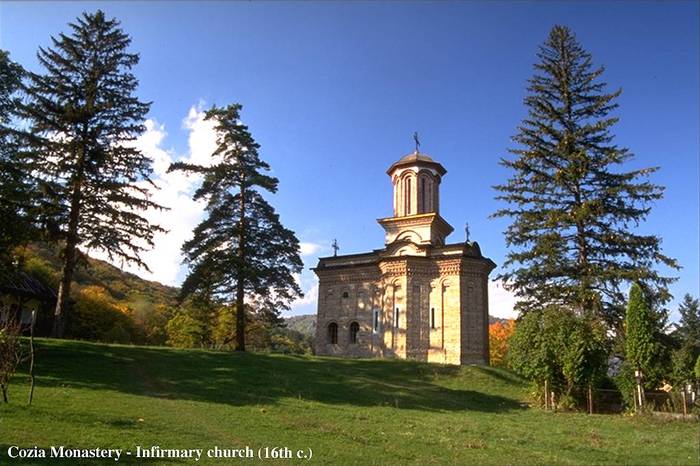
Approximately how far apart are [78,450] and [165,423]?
255 centimetres

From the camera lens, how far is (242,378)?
18.0 meters

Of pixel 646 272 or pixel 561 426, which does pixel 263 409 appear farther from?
pixel 646 272

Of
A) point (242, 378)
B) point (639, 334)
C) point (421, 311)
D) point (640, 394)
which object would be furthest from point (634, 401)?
point (421, 311)

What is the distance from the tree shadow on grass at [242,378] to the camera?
15.5 meters

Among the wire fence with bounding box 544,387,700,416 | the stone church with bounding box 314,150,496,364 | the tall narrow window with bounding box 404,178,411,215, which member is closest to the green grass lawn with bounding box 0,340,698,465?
the wire fence with bounding box 544,387,700,416

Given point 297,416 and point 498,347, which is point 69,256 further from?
point 498,347

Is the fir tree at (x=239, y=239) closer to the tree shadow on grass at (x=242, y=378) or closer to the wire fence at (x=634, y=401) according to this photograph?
the tree shadow on grass at (x=242, y=378)

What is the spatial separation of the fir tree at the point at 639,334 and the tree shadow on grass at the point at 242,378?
430cm

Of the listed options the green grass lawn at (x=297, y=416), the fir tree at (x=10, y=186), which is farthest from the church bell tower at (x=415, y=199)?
the fir tree at (x=10, y=186)

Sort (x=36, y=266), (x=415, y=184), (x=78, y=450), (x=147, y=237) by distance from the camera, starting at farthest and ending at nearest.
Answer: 1. (x=36, y=266)
2. (x=415, y=184)
3. (x=147, y=237)
4. (x=78, y=450)

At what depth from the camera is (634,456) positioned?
31.4 ft

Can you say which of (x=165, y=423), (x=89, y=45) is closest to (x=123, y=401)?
(x=165, y=423)

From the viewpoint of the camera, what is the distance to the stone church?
27906mm

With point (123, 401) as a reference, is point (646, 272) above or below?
above
